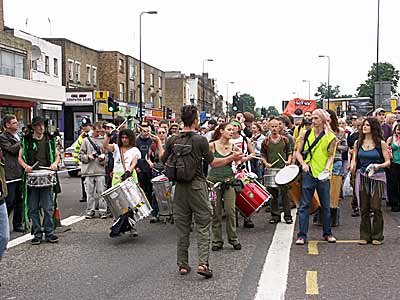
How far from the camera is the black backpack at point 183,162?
6488 mm

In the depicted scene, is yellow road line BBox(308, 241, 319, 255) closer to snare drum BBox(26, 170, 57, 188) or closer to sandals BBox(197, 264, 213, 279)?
sandals BBox(197, 264, 213, 279)

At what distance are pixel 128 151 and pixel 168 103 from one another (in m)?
78.9

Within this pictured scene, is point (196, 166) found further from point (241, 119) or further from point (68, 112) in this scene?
point (68, 112)

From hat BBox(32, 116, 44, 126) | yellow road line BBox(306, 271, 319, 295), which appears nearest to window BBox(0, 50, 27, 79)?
hat BBox(32, 116, 44, 126)

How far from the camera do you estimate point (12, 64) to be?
35312 mm

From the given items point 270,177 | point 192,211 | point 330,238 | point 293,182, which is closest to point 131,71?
point 270,177

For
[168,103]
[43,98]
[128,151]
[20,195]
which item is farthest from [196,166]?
[168,103]

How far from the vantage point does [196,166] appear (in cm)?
655

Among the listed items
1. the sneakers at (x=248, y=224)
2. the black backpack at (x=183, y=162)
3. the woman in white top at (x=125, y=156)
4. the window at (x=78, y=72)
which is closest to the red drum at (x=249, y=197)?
Answer: the sneakers at (x=248, y=224)

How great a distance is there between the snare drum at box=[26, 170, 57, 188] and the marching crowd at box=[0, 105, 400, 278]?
92mm

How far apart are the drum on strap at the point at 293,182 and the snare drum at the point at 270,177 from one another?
0.91 m

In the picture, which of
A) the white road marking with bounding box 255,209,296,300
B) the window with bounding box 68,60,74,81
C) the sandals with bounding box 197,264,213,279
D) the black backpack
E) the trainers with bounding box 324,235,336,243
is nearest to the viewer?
the white road marking with bounding box 255,209,296,300

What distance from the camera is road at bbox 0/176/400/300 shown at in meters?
5.92

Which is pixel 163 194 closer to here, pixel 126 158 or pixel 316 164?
pixel 126 158
